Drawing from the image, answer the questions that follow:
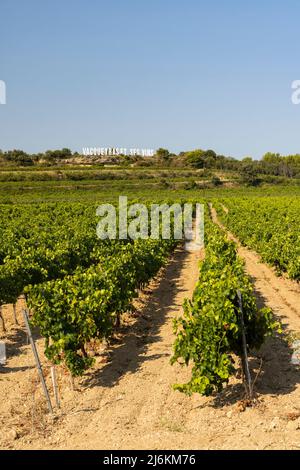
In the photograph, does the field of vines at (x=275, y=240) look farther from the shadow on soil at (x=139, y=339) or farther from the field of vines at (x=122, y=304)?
the shadow on soil at (x=139, y=339)

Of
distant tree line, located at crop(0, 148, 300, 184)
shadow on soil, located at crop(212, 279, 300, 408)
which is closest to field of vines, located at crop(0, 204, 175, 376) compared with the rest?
shadow on soil, located at crop(212, 279, 300, 408)

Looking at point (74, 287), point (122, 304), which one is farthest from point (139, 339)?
point (74, 287)

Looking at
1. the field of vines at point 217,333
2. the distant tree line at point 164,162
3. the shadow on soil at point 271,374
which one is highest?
the distant tree line at point 164,162

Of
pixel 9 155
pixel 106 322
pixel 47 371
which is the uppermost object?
pixel 9 155

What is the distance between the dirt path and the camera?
260 inches

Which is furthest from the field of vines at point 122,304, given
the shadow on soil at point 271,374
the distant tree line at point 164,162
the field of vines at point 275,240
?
the distant tree line at point 164,162

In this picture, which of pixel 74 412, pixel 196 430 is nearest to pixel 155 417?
pixel 196 430

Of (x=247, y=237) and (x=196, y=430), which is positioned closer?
(x=196, y=430)

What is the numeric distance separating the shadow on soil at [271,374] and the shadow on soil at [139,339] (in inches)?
80.3

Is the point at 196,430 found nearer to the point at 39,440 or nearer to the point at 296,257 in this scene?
the point at 39,440

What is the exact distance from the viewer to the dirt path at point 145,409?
6.61m

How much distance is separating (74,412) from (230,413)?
258 centimetres
